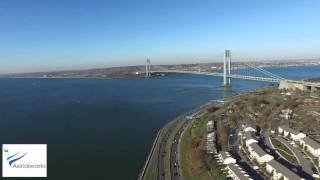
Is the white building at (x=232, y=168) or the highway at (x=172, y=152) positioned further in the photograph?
the highway at (x=172, y=152)

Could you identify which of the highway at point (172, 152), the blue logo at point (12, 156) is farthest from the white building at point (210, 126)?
the blue logo at point (12, 156)

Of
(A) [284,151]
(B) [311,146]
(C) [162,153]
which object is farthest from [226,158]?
(B) [311,146]

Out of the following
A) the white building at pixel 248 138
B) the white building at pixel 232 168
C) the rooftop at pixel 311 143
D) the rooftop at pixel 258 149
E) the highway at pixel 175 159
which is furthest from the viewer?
the white building at pixel 248 138

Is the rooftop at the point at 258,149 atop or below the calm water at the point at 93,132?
atop

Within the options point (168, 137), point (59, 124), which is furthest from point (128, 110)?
point (168, 137)

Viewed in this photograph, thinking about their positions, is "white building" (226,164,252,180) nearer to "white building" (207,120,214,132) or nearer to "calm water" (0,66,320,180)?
"calm water" (0,66,320,180)

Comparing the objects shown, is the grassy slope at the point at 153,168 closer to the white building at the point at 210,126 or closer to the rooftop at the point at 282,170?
the white building at the point at 210,126

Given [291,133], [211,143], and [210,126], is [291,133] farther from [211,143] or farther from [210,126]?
[210,126]

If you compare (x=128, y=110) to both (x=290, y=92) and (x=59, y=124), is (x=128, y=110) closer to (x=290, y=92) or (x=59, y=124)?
(x=59, y=124)
